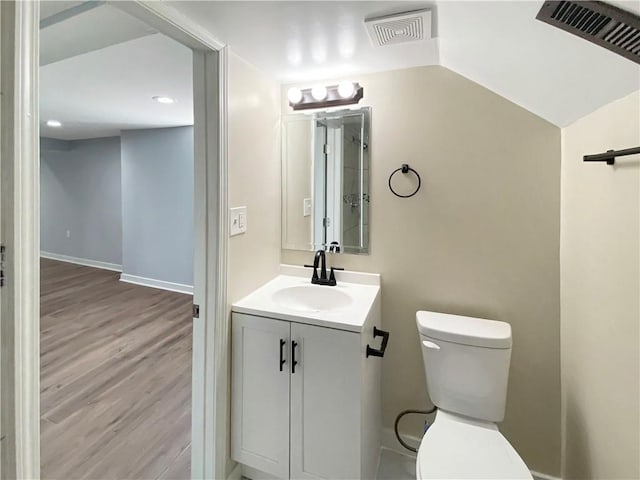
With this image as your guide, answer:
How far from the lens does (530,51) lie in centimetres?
105

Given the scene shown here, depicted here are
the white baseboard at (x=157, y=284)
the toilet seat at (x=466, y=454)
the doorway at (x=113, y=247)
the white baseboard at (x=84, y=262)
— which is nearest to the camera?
the toilet seat at (x=466, y=454)

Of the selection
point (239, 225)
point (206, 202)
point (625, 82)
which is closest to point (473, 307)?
point (625, 82)

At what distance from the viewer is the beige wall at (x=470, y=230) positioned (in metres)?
1.56

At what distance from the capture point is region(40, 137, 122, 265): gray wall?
5.52m

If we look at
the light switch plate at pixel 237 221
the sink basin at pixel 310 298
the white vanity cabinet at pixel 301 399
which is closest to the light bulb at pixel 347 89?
the light switch plate at pixel 237 221

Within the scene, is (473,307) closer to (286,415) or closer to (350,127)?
(286,415)

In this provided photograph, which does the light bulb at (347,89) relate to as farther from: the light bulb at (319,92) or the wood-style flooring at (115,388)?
the wood-style flooring at (115,388)

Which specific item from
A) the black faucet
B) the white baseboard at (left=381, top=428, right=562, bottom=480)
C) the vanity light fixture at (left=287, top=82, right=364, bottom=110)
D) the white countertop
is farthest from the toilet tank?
the vanity light fixture at (left=287, top=82, right=364, bottom=110)

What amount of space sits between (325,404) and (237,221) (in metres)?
0.93

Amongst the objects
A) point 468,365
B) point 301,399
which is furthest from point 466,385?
point 301,399

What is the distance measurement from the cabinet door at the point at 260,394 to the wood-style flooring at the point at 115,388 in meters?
0.45

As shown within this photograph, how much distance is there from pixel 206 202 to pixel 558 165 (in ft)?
5.38

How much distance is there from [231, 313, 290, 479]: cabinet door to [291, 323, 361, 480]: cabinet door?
6 cm

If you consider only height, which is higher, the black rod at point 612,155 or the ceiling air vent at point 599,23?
the ceiling air vent at point 599,23
